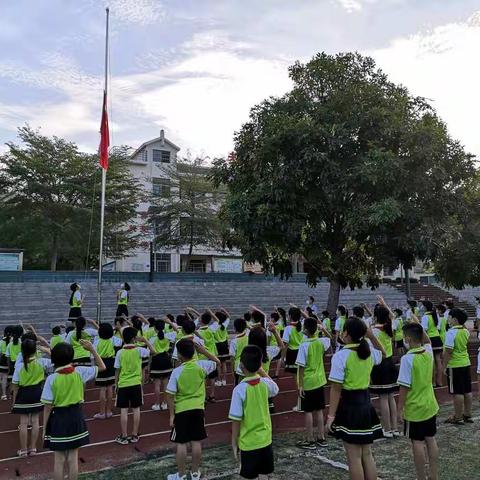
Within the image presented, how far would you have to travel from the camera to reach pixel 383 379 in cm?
724

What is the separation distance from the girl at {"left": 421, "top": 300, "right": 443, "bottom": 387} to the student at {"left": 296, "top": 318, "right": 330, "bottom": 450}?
4693 mm

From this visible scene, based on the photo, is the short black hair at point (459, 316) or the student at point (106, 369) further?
the student at point (106, 369)

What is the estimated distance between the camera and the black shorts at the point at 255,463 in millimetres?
4383

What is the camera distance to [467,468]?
226 inches

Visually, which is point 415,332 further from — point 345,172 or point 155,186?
point 155,186

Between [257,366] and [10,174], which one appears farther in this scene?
[10,174]

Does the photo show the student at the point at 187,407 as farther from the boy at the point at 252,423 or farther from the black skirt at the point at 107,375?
the black skirt at the point at 107,375

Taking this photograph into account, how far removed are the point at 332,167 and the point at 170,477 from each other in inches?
387

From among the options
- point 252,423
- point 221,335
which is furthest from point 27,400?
point 221,335

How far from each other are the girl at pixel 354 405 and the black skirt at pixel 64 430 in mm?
2456

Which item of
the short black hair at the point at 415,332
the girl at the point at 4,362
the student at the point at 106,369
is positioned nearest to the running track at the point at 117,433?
the student at the point at 106,369

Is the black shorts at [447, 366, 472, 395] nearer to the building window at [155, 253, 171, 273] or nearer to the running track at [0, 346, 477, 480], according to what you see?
the running track at [0, 346, 477, 480]

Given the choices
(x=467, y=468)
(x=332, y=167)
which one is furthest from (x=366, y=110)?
(x=467, y=468)

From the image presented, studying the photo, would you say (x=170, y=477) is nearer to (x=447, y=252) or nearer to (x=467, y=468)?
(x=467, y=468)
